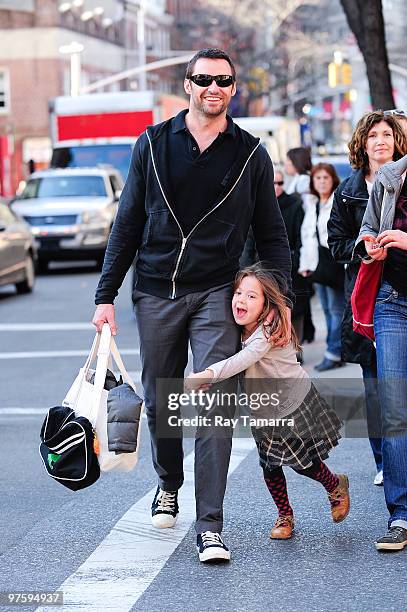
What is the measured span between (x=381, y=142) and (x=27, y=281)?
1433 cm

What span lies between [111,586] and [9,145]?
52358mm

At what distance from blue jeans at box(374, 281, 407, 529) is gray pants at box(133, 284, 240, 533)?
66 cm

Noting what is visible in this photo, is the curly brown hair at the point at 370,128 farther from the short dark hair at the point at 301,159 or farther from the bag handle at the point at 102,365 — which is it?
the short dark hair at the point at 301,159

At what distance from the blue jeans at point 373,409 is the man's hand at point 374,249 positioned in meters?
1.24

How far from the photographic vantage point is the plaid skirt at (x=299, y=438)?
598 cm

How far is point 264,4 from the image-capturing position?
6531cm

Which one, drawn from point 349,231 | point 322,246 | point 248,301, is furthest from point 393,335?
point 322,246

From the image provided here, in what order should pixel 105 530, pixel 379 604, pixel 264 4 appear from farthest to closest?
pixel 264 4, pixel 105 530, pixel 379 604

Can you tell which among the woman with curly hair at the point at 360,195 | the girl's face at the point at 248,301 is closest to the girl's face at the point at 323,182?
the woman with curly hair at the point at 360,195

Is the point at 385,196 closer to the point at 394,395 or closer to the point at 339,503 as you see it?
the point at 394,395

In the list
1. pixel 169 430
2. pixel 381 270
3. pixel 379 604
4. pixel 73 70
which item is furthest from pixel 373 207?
pixel 73 70

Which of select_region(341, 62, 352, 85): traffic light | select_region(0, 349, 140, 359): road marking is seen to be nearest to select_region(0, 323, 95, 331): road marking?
select_region(0, 349, 140, 359): road marking

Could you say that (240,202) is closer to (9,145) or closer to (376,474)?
(376,474)

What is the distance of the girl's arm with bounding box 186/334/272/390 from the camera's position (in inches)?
226
